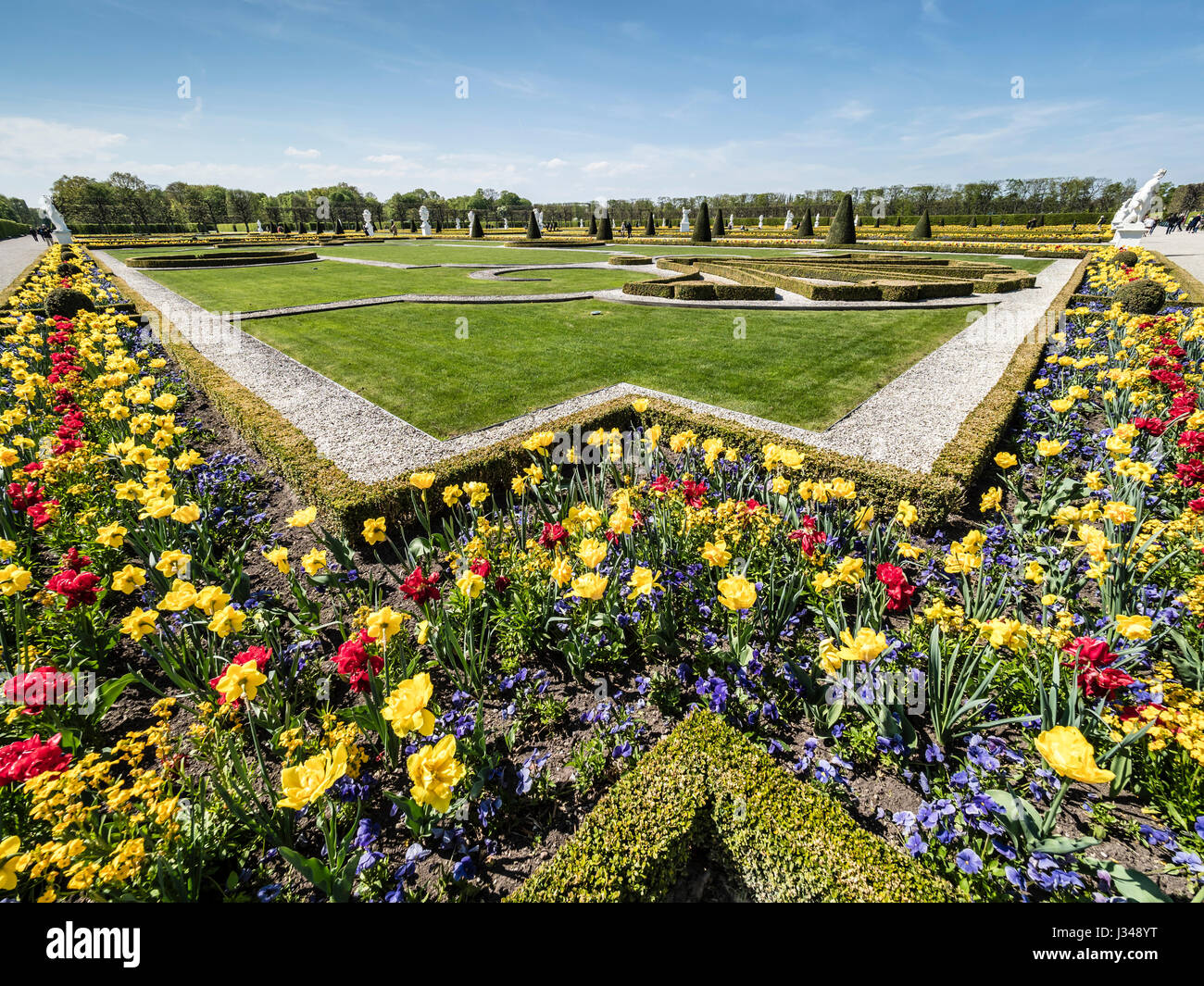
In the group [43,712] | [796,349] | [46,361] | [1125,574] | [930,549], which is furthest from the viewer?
[796,349]

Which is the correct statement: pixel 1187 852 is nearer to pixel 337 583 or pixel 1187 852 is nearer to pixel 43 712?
pixel 337 583

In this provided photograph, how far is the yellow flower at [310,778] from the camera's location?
1.98m

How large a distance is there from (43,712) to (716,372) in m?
9.74

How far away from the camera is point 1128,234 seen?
24.4 m

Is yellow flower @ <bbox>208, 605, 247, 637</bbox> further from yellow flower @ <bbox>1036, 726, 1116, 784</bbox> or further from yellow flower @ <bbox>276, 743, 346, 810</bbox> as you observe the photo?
yellow flower @ <bbox>1036, 726, 1116, 784</bbox>

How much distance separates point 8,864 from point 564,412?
722 cm

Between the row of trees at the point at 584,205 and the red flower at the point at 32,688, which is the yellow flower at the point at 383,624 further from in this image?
the row of trees at the point at 584,205

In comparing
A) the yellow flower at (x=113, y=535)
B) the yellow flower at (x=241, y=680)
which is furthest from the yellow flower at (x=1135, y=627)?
the yellow flower at (x=113, y=535)

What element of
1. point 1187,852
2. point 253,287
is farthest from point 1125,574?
point 253,287

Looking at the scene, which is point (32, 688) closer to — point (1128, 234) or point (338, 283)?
point (338, 283)

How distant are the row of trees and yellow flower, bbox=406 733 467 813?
5335 cm

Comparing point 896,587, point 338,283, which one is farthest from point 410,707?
point 338,283

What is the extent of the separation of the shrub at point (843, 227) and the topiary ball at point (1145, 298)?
82.6 feet
